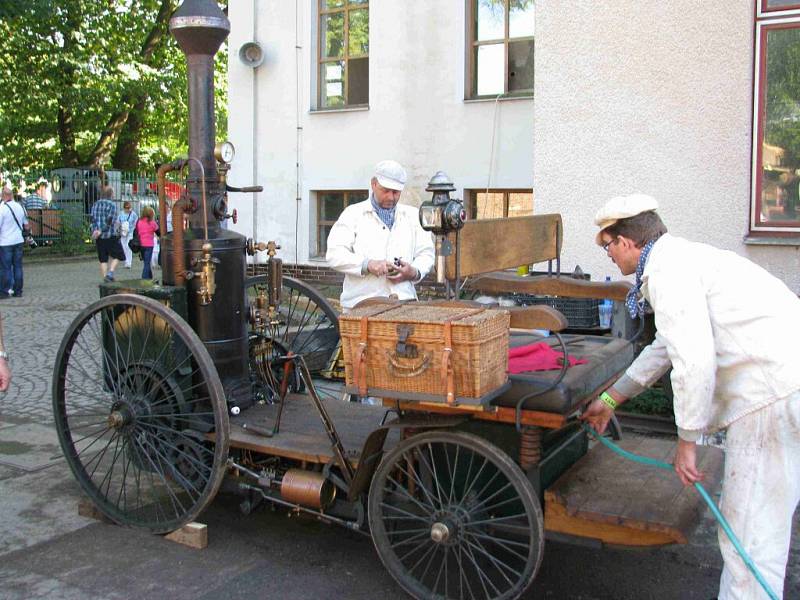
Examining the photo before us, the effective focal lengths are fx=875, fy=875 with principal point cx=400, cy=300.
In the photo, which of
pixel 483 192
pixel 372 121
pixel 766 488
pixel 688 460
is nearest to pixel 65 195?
pixel 372 121

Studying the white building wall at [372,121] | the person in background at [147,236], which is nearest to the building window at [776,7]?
the white building wall at [372,121]

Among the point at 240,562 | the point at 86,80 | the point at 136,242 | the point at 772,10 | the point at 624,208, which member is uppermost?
the point at 86,80

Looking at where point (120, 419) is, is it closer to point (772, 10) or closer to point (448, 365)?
point (448, 365)

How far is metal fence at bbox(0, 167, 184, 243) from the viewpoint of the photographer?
20.3m

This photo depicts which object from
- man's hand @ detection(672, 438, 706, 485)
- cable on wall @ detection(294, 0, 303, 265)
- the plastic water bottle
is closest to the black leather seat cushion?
man's hand @ detection(672, 438, 706, 485)

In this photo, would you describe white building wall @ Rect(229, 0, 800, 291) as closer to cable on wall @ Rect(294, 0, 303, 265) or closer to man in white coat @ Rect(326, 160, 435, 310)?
man in white coat @ Rect(326, 160, 435, 310)

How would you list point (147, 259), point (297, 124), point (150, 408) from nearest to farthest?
1. point (150, 408)
2. point (297, 124)
3. point (147, 259)

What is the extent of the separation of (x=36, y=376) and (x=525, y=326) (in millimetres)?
5630

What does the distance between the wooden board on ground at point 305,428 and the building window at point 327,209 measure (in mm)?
7241

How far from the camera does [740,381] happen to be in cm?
298

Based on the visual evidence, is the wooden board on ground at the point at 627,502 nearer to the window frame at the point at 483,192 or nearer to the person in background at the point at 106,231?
the window frame at the point at 483,192

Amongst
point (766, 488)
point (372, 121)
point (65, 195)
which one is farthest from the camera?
point (65, 195)

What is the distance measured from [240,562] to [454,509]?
3.77 feet

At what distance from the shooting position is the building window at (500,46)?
35.8 feet
